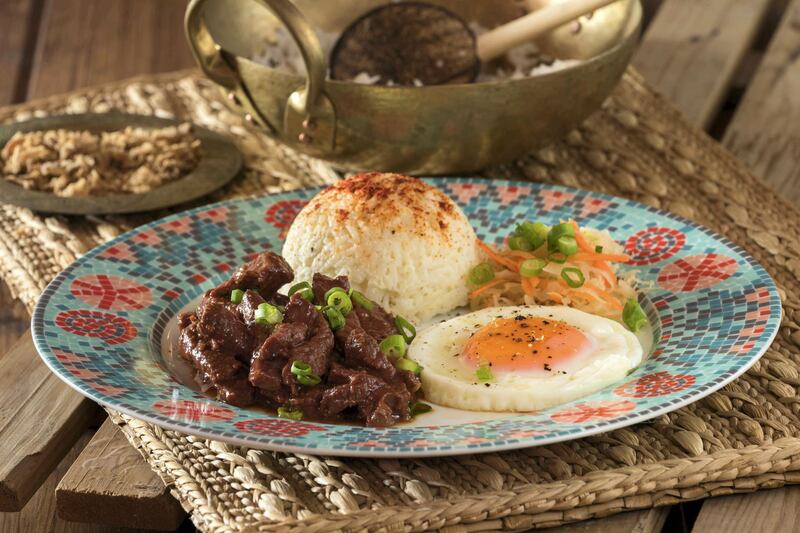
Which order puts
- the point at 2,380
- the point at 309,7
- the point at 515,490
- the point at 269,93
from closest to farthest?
the point at 515,490, the point at 2,380, the point at 269,93, the point at 309,7

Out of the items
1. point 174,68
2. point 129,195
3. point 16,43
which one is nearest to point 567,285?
point 129,195

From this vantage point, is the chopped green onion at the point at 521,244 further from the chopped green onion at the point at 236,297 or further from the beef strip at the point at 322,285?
the chopped green onion at the point at 236,297

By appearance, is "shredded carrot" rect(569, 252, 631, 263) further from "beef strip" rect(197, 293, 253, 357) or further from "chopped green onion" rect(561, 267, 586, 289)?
"beef strip" rect(197, 293, 253, 357)

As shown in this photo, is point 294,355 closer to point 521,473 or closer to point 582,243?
point 521,473

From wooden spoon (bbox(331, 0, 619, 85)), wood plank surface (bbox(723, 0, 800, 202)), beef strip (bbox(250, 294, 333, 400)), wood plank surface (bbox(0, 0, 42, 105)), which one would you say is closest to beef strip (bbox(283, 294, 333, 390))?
beef strip (bbox(250, 294, 333, 400))

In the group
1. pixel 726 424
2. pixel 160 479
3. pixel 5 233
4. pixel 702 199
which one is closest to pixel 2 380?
pixel 160 479

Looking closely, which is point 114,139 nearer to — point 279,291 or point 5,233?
point 5,233
